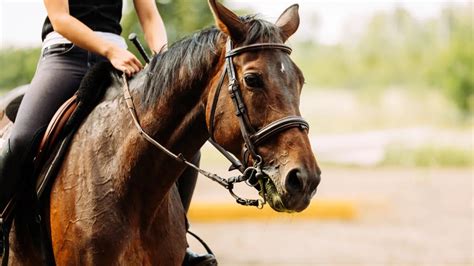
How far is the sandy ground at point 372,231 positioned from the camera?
379 inches

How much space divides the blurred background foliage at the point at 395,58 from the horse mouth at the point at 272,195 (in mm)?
17739

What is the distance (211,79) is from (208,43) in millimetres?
159

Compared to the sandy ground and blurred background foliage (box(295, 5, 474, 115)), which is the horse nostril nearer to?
the sandy ground

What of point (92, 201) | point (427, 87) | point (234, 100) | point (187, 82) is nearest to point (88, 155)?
point (92, 201)

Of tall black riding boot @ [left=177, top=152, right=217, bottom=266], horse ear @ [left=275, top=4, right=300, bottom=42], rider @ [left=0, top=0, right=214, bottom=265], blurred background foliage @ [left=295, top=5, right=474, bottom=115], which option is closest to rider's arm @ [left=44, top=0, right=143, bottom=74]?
rider @ [left=0, top=0, right=214, bottom=265]

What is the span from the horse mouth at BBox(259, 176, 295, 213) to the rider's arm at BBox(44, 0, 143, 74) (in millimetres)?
994

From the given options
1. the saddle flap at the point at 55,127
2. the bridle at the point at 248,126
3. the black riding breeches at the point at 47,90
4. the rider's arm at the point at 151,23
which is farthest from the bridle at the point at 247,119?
the rider's arm at the point at 151,23

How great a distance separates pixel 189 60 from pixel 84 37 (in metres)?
0.58

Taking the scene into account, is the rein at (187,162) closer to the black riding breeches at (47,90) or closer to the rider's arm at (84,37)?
the rider's arm at (84,37)

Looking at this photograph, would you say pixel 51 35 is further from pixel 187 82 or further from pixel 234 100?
pixel 234 100

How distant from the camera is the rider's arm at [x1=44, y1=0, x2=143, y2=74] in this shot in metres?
3.60

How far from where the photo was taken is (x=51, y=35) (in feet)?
12.8

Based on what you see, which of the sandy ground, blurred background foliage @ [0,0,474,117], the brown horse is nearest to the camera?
the brown horse

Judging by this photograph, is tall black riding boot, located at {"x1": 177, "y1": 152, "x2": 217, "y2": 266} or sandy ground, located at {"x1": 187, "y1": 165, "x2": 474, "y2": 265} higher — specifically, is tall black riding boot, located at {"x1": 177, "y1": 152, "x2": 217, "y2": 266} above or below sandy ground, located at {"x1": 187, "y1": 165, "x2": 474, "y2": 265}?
above
